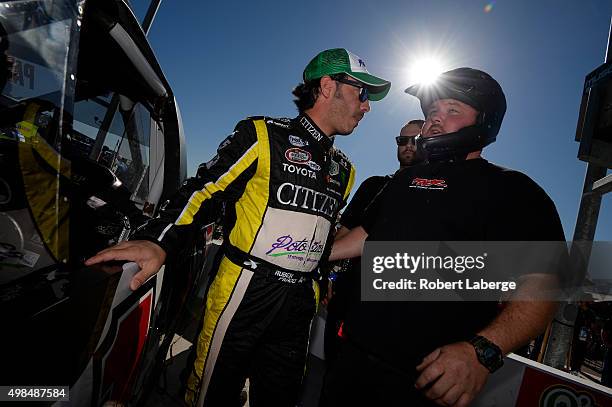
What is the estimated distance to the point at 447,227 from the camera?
145 cm

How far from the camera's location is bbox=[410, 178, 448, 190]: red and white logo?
61.7 inches

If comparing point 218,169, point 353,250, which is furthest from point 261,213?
point 353,250

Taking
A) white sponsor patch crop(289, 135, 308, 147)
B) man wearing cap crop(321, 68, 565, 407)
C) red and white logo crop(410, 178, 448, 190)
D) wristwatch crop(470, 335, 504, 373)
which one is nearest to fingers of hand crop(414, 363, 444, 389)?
man wearing cap crop(321, 68, 565, 407)

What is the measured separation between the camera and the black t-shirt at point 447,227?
127 cm

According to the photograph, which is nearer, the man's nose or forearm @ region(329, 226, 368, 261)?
the man's nose

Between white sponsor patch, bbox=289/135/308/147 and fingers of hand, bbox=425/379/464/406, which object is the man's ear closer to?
white sponsor patch, bbox=289/135/308/147

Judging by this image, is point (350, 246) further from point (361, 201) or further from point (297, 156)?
point (361, 201)

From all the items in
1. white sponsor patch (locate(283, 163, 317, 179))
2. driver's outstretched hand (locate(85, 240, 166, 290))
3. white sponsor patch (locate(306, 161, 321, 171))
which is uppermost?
white sponsor patch (locate(306, 161, 321, 171))

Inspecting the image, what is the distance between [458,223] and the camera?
1424mm

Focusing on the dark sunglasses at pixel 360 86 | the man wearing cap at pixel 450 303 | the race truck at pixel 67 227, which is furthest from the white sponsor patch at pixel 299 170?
the race truck at pixel 67 227

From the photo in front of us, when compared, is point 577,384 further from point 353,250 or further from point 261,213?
point 261,213

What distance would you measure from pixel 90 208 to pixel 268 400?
1.70 m

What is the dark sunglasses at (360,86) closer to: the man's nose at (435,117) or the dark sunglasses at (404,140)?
the man's nose at (435,117)

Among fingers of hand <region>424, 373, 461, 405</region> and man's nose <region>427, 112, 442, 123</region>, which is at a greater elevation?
man's nose <region>427, 112, 442, 123</region>
